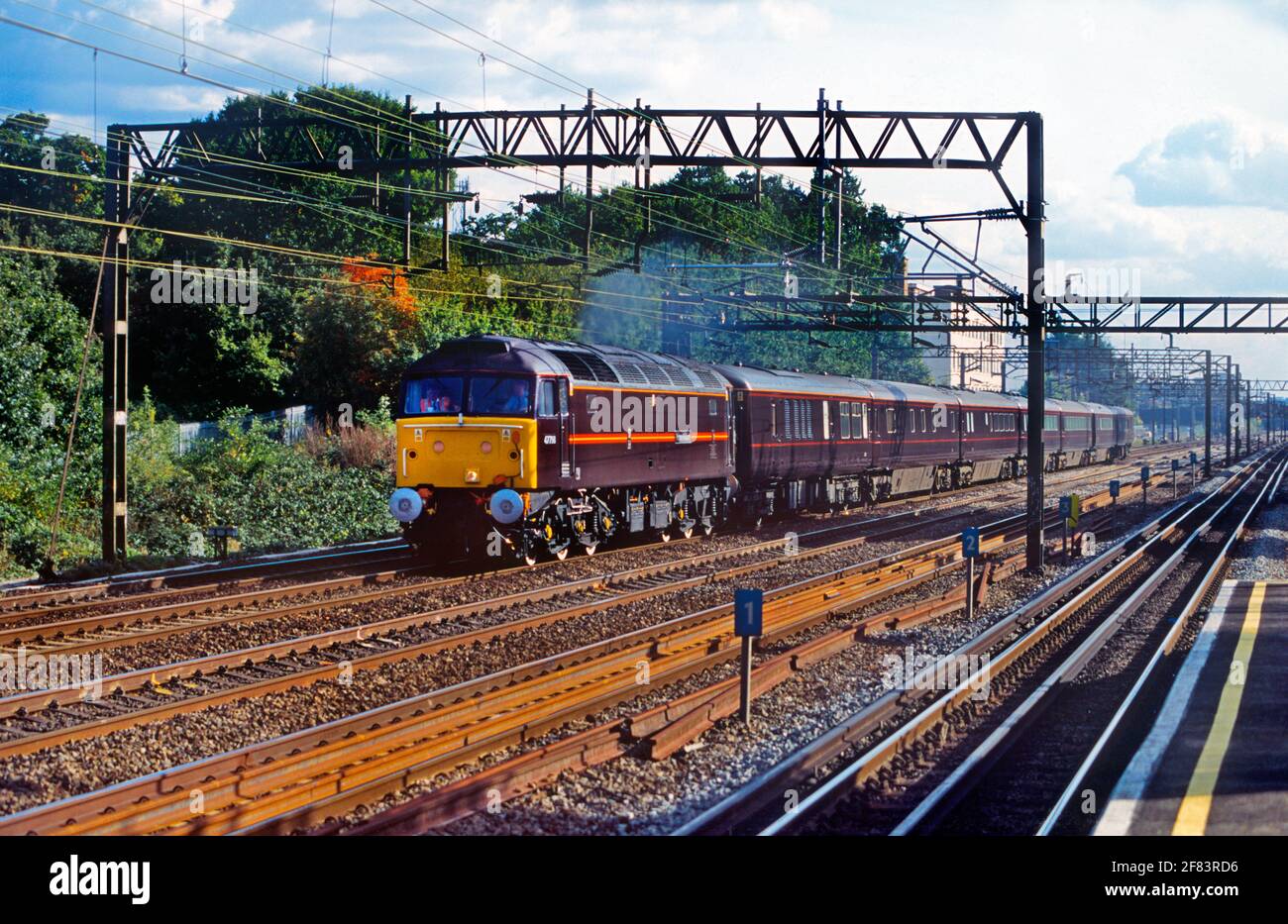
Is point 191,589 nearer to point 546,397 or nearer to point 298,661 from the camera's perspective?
point 298,661

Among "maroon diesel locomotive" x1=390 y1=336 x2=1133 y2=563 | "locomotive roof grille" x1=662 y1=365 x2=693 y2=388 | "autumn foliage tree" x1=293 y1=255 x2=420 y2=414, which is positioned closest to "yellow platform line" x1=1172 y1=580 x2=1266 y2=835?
"maroon diesel locomotive" x1=390 y1=336 x2=1133 y2=563

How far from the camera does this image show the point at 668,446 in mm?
21219

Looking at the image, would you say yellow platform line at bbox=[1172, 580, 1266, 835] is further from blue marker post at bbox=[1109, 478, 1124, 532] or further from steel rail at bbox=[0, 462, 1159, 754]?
blue marker post at bbox=[1109, 478, 1124, 532]

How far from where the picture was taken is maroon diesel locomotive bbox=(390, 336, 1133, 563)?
17750mm

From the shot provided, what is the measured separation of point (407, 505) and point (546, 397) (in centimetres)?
249

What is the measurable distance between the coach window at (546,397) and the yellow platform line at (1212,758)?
9273 mm

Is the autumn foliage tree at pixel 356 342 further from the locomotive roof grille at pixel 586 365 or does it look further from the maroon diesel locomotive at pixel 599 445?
the locomotive roof grille at pixel 586 365

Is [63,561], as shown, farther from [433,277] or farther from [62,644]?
[433,277]

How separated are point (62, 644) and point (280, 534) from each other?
452 inches

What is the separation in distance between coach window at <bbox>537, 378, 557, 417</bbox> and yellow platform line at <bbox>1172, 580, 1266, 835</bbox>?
9.27m

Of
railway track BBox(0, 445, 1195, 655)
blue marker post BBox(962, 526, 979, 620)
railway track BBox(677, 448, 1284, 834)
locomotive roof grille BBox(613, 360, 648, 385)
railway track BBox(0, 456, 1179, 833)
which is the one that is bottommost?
railway track BBox(677, 448, 1284, 834)

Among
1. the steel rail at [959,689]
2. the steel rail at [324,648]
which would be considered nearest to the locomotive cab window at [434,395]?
the steel rail at [324,648]

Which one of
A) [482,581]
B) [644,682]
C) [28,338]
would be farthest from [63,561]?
[28,338]

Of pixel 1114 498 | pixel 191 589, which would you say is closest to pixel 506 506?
pixel 191 589
